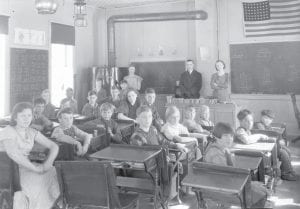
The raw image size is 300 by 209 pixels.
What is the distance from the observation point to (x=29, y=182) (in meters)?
2.97

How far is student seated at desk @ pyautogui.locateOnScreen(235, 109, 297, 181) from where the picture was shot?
155 inches

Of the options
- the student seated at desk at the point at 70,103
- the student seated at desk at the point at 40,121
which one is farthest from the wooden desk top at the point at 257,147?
the student seated at desk at the point at 70,103

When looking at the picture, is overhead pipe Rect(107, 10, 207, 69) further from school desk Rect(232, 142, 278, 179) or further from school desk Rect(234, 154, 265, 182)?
school desk Rect(234, 154, 265, 182)

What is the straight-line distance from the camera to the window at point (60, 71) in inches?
326

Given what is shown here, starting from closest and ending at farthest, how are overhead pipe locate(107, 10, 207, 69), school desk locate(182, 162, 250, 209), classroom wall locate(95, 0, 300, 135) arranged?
school desk locate(182, 162, 250, 209) < classroom wall locate(95, 0, 300, 135) < overhead pipe locate(107, 10, 207, 69)

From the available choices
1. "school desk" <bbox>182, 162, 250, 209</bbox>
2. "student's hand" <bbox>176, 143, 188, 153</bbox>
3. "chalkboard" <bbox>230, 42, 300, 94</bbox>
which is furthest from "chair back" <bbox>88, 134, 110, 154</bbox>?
"chalkboard" <bbox>230, 42, 300, 94</bbox>

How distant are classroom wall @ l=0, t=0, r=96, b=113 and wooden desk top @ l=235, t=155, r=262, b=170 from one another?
5299mm

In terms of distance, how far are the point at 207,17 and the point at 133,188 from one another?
585 centimetres

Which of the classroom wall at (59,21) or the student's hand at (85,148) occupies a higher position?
the classroom wall at (59,21)

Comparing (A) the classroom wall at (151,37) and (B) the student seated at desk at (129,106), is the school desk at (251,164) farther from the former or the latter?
(A) the classroom wall at (151,37)

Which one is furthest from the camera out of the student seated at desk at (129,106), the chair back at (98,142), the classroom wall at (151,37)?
the classroom wall at (151,37)

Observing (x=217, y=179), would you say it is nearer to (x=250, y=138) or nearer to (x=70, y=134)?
(x=250, y=138)

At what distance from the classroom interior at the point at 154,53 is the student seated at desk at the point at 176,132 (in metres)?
2.12

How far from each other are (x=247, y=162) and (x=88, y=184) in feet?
4.71
